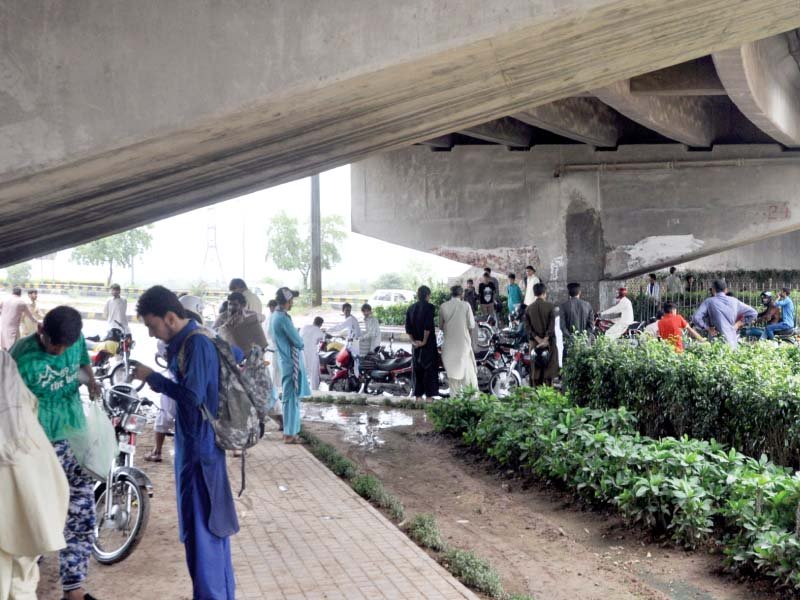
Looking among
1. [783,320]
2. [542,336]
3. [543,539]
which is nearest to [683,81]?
[542,336]

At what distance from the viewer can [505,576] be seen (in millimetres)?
6035

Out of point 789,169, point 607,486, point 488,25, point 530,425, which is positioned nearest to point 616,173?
point 789,169

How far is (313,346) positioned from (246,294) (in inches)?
150

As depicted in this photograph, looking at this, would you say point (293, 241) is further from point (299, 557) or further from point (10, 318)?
point (299, 557)

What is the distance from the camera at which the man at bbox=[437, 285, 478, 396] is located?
12500 mm

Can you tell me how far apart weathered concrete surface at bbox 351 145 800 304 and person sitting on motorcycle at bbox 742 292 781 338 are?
259 centimetres

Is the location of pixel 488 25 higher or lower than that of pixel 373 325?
higher

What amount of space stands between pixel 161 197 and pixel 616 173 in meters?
17.3

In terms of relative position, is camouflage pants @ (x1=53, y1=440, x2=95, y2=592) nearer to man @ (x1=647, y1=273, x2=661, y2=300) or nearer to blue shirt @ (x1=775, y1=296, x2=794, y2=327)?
blue shirt @ (x1=775, y1=296, x2=794, y2=327)

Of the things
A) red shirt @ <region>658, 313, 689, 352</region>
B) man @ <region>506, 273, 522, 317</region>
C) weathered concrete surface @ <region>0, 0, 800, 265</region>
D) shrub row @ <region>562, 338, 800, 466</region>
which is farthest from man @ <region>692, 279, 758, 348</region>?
man @ <region>506, 273, 522, 317</region>

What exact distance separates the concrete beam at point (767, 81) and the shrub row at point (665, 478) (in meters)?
5.44

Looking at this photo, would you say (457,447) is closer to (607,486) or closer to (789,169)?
(607,486)

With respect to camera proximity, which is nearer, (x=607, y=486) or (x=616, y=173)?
(x=607, y=486)

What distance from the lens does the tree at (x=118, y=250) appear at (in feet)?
180
